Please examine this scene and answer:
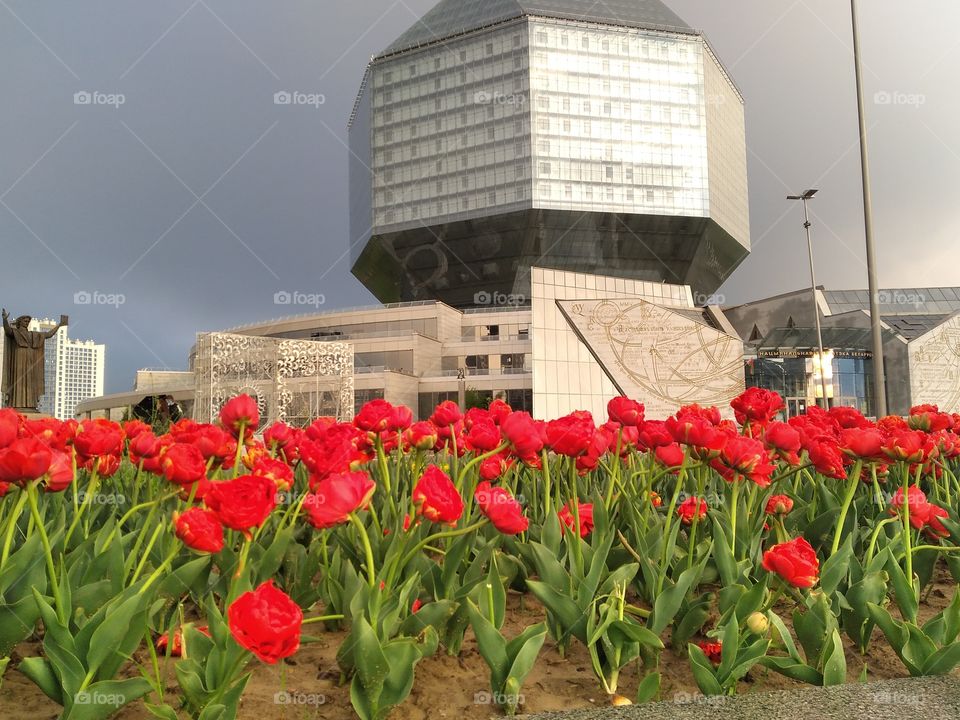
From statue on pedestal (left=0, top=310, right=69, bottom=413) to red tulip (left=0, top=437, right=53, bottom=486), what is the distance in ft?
55.3

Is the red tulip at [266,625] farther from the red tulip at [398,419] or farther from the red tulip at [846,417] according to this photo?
the red tulip at [846,417]

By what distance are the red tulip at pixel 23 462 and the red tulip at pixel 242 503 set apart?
635 mm

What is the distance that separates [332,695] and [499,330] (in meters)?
58.4

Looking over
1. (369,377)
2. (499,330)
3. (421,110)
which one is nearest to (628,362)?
(369,377)

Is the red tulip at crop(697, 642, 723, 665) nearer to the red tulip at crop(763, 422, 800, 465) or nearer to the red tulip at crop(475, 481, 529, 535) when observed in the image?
the red tulip at crop(475, 481, 529, 535)

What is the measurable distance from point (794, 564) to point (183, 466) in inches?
81.4

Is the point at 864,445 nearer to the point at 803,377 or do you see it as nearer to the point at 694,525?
the point at 694,525

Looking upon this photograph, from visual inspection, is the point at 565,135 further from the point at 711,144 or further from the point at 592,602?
the point at 592,602

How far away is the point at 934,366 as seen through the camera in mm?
32531

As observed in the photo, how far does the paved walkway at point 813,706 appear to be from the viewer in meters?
1.84

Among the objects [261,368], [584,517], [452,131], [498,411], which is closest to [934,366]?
[261,368]

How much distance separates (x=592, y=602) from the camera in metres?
2.22

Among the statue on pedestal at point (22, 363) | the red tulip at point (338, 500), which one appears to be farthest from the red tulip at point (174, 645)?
the statue on pedestal at point (22, 363)

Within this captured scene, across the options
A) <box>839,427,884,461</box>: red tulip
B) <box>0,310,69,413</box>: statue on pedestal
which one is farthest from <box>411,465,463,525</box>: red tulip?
<box>0,310,69,413</box>: statue on pedestal
